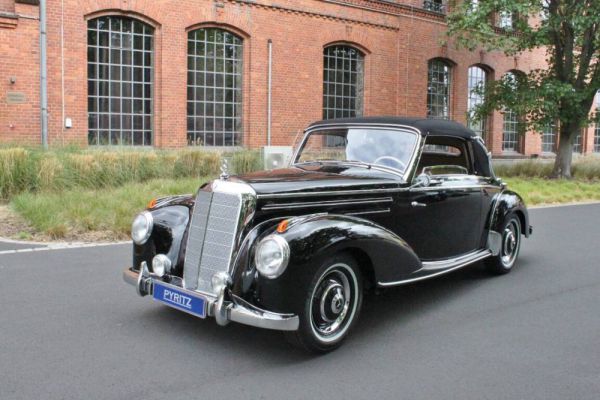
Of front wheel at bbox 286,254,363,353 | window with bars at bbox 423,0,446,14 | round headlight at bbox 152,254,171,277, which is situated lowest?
front wheel at bbox 286,254,363,353

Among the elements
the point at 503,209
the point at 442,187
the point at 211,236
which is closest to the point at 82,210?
the point at 211,236

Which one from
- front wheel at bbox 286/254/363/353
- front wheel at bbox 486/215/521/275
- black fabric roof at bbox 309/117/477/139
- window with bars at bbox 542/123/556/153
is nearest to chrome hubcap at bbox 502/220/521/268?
front wheel at bbox 486/215/521/275

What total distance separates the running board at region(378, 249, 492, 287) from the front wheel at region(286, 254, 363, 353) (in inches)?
13.6

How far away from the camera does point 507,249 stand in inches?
284

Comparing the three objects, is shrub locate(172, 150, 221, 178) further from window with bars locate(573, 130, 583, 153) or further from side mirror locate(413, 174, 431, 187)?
window with bars locate(573, 130, 583, 153)

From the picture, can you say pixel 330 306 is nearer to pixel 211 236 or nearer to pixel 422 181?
pixel 211 236

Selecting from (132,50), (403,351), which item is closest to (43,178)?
(132,50)

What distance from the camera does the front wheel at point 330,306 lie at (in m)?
4.21

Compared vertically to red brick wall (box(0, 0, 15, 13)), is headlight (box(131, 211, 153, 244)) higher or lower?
lower

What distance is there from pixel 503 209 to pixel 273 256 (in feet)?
12.4

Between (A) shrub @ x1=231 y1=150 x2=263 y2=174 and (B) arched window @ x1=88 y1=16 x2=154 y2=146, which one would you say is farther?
(B) arched window @ x1=88 y1=16 x2=154 y2=146

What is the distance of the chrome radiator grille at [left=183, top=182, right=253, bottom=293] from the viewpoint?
4.37 m

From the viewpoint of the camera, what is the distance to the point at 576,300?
5918mm

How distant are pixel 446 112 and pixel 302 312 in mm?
21820
